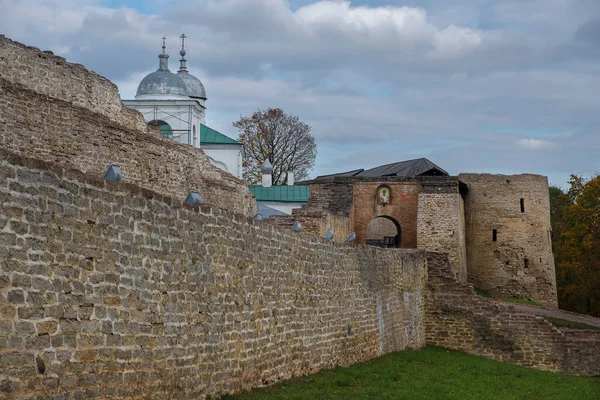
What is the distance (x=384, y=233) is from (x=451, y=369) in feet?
Result: 80.8

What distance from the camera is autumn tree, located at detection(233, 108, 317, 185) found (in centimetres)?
5534

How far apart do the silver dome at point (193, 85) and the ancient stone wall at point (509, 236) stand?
2107 cm

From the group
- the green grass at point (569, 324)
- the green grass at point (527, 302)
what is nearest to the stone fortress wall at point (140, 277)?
the green grass at point (569, 324)

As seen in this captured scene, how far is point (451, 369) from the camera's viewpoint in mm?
18234

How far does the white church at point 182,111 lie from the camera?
46000 millimetres

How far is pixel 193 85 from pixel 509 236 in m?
23.7

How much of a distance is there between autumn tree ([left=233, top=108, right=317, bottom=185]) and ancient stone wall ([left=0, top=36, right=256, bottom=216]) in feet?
109

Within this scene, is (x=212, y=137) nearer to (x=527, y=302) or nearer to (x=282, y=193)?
(x=282, y=193)

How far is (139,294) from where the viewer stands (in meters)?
8.65

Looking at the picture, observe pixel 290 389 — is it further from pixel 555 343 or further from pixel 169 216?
pixel 555 343

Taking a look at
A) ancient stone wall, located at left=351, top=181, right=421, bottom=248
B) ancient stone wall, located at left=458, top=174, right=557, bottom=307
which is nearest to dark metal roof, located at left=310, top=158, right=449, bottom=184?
ancient stone wall, located at left=351, top=181, right=421, bottom=248

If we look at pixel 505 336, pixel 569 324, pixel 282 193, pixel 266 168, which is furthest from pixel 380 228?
pixel 505 336

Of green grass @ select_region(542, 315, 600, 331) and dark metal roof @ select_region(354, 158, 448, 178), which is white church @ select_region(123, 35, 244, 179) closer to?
dark metal roof @ select_region(354, 158, 448, 178)

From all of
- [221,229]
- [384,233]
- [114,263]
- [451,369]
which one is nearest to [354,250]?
[451,369]
